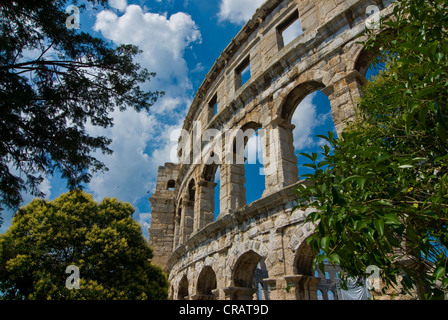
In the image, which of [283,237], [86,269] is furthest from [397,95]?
[86,269]

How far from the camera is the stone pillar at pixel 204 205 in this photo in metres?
11.0

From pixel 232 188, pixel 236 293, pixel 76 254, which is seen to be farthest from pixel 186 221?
pixel 236 293

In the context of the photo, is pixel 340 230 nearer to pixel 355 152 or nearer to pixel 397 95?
pixel 355 152

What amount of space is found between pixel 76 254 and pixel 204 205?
4745 millimetres

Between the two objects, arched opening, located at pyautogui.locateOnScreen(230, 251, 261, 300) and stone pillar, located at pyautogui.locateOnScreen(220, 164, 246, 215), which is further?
stone pillar, located at pyautogui.locateOnScreen(220, 164, 246, 215)

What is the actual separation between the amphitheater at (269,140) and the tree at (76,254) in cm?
218

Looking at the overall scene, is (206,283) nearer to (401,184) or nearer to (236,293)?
(236,293)

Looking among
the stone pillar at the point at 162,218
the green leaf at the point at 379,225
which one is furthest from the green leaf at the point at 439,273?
the stone pillar at the point at 162,218

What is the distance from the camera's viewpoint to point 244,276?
8.27m

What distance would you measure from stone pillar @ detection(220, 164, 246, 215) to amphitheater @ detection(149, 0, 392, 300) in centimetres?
4

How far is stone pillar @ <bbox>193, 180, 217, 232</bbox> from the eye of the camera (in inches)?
435

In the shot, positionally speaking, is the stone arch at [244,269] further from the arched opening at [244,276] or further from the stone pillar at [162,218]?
the stone pillar at [162,218]

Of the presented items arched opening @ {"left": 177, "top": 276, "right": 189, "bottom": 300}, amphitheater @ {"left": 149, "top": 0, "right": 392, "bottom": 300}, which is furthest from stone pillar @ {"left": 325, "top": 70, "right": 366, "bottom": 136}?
arched opening @ {"left": 177, "top": 276, "right": 189, "bottom": 300}

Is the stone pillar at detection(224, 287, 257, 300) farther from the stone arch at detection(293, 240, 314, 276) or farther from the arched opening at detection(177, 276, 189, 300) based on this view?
the arched opening at detection(177, 276, 189, 300)
